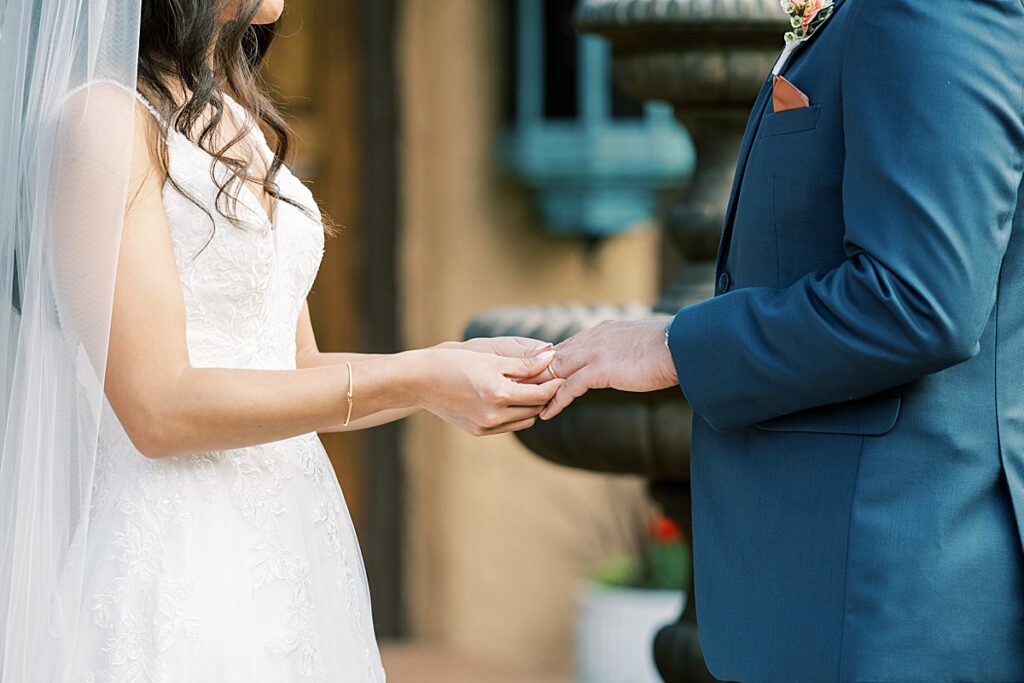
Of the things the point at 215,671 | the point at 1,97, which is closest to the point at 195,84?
the point at 1,97

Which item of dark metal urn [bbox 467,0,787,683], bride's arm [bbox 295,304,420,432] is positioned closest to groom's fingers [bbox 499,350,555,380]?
bride's arm [bbox 295,304,420,432]

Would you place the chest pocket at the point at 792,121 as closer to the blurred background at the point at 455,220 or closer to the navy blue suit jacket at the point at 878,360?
the navy blue suit jacket at the point at 878,360

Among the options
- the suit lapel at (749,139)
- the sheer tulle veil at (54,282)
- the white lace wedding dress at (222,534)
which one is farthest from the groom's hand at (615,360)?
the sheer tulle veil at (54,282)

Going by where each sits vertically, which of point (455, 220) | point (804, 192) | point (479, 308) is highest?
point (804, 192)

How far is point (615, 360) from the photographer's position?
75.2 inches

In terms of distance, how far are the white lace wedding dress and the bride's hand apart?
24 cm

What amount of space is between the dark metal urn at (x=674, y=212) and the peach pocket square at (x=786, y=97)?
1097 mm

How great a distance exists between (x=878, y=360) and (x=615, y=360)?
423 millimetres

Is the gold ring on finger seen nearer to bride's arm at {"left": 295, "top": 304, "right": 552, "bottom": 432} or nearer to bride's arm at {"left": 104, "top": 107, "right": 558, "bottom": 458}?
bride's arm at {"left": 295, "top": 304, "right": 552, "bottom": 432}

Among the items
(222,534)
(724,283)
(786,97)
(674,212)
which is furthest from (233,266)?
(674,212)

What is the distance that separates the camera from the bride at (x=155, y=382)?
6.01 feet

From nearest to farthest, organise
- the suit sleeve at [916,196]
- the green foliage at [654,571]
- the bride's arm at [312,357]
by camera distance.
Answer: the suit sleeve at [916,196] → the bride's arm at [312,357] → the green foliage at [654,571]

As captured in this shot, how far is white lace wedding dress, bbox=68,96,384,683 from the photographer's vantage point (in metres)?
1.88

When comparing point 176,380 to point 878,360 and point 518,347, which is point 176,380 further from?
point 878,360
